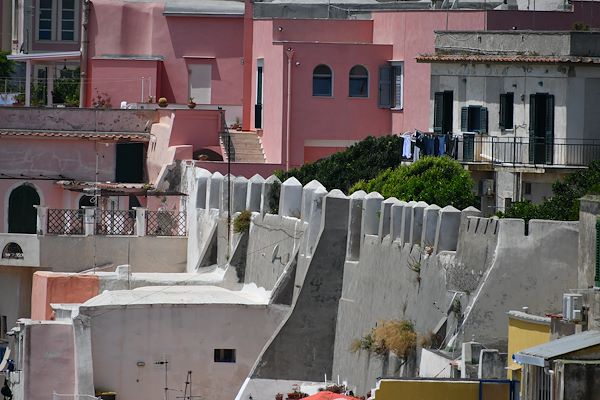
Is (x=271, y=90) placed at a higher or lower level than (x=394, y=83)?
lower

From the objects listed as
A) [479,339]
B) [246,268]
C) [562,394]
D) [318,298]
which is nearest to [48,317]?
[246,268]

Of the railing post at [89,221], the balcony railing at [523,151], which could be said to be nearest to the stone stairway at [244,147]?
the railing post at [89,221]

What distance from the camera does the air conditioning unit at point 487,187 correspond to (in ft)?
163

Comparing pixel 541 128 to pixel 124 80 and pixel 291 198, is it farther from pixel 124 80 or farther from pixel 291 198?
pixel 124 80

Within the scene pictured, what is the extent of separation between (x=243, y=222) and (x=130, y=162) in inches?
510

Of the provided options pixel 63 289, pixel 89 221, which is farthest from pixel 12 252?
pixel 63 289

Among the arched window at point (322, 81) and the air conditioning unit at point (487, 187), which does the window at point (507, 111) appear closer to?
the air conditioning unit at point (487, 187)

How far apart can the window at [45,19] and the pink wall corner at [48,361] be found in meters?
29.4

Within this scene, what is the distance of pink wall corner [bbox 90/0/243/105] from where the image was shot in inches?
2832

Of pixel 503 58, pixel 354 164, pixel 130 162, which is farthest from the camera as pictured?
pixel 130 162

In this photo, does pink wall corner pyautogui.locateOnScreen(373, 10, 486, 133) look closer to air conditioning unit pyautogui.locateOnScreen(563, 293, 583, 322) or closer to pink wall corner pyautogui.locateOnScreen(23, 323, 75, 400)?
pink wall corner pyautogui.locateOnScreen(23, 323, 75, 400)

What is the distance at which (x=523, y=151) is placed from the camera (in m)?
49.3

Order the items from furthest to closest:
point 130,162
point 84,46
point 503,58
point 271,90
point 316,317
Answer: point 84,46
point 130,162
point 271,90
point 503,58
point 316,317

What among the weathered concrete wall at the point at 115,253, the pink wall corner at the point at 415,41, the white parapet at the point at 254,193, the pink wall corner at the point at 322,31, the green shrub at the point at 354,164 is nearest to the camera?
the white parapet at the point at 254,193
